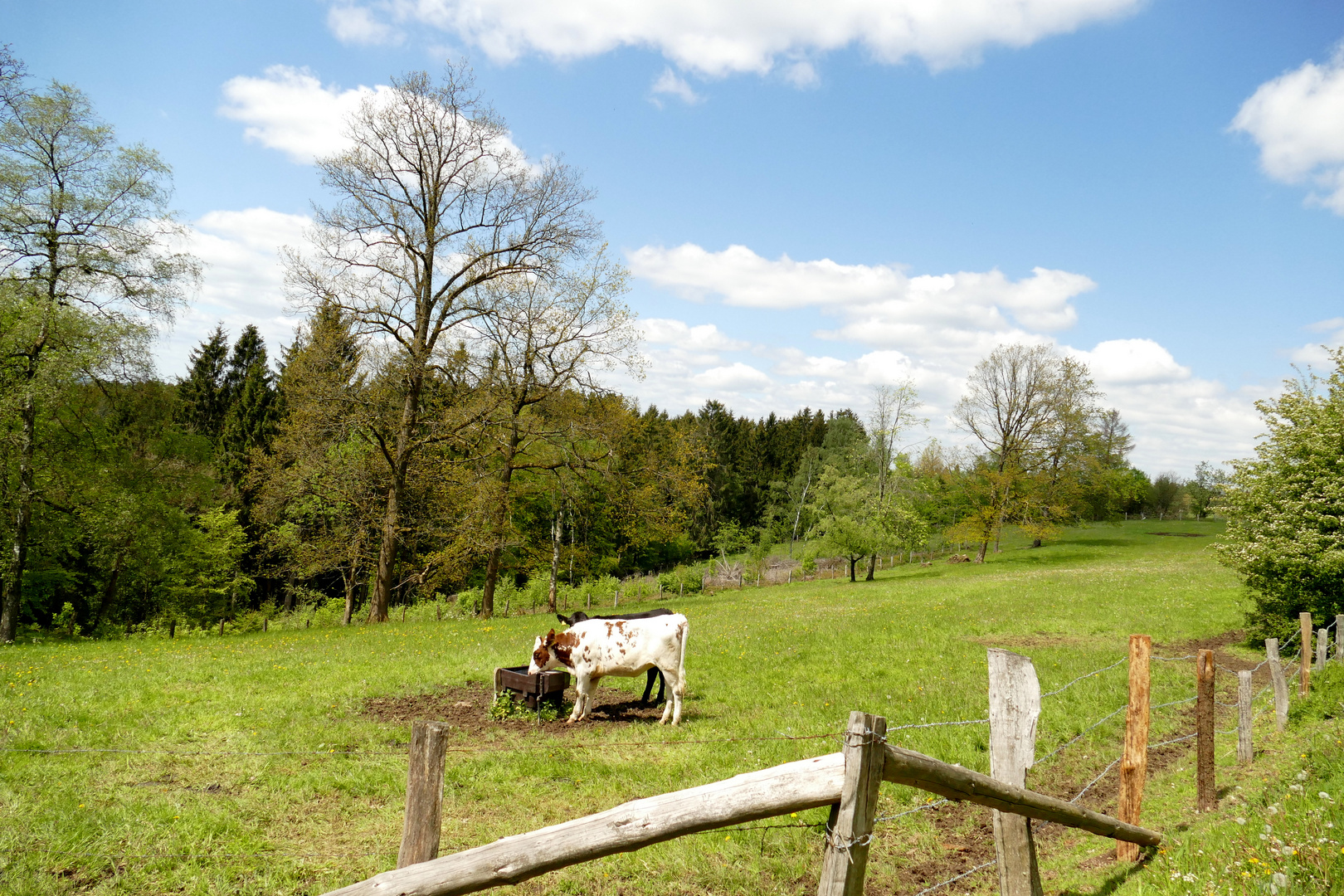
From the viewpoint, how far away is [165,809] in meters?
6.70

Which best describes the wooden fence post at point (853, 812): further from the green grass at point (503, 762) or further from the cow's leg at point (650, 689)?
the cow's leg at point (650, 689)

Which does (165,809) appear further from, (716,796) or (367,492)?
(367,492)

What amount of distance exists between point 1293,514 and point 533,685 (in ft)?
56.5

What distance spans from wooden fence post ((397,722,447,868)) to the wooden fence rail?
0.62 meters

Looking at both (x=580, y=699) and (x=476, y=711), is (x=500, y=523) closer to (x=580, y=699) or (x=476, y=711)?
(x=476, y=711)

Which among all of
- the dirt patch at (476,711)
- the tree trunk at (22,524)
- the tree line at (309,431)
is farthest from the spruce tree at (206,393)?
the dirt patch at (476,711)

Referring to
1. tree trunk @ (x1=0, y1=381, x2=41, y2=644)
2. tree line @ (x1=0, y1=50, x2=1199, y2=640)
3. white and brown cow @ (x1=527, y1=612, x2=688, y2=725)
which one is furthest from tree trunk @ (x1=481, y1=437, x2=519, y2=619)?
white and brown cow @ (x1=527, y1=612, x2=688, y2=725)

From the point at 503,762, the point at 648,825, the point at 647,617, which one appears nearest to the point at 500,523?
the point at 647,617

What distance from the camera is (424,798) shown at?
3.73 metres

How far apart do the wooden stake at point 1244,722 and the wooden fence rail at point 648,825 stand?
7371 millimetres

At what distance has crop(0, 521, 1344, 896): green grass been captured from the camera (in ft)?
18.8

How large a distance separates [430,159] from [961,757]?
86.0ft

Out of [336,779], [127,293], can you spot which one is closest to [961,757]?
[336,779]

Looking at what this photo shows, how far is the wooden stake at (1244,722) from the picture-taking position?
8.30 m
